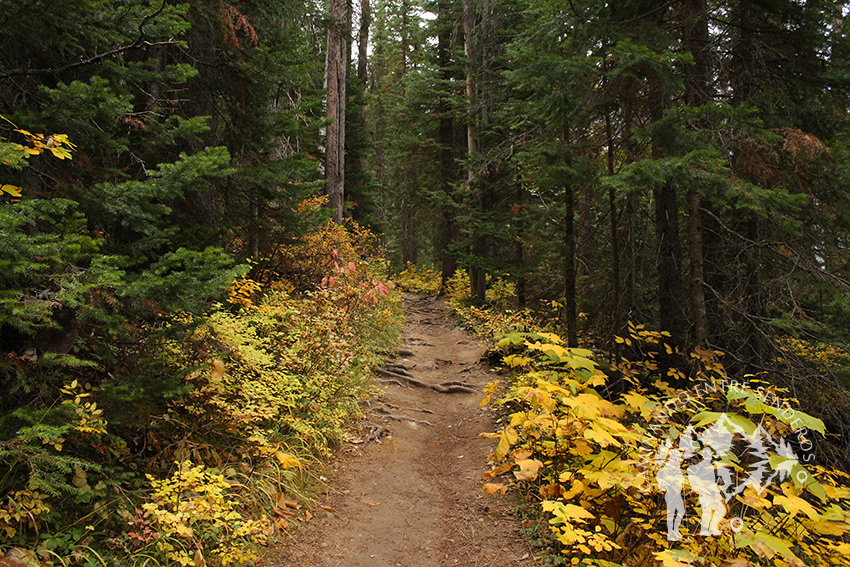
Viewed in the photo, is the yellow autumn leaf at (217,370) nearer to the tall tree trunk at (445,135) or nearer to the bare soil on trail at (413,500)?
the bare soil on trail at (413,500)

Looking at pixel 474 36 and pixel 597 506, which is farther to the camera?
pixel 474 36

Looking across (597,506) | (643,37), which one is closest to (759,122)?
(643,37)

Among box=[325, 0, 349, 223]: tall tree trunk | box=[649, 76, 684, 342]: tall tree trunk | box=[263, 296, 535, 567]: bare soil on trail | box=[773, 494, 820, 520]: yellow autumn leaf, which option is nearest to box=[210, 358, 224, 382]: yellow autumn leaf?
box=[263, 296, 535, 567]: bare soil on trail

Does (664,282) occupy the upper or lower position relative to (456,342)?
upper

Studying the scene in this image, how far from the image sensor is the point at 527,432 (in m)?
4.18

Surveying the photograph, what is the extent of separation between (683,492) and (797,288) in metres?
4.56

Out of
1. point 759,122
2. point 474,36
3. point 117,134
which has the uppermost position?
point 474,36

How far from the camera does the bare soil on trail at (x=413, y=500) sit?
3559 millimetres

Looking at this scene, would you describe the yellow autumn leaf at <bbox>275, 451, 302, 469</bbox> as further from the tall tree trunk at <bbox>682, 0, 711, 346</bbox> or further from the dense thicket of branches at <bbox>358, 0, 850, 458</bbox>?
the tall tree trunk at <bbox>682, 0, 711, 346</bbox>

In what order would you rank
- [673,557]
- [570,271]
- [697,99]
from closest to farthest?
[673,557] → [697,99] → [570,271]

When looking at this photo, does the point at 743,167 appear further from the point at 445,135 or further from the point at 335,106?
the point at 445,135

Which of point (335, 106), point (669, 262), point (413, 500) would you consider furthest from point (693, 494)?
point (335, 106)

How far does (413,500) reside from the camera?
4.47 meters

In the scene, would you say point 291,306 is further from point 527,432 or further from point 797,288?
point 797,288
